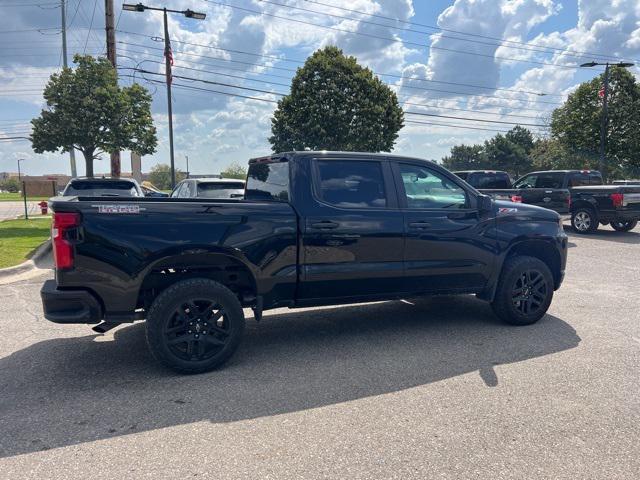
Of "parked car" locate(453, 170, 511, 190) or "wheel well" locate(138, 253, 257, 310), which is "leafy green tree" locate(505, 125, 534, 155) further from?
"wheel well" locate(138, 253, 257, 310)

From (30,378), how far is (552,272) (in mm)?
5646

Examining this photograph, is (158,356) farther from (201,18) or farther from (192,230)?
(201,18)

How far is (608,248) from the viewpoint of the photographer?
12.0 meters

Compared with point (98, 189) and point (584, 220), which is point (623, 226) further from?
point (98, 189)

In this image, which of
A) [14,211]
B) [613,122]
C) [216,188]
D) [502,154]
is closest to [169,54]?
[14,211]

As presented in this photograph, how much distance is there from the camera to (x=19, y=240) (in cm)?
1177

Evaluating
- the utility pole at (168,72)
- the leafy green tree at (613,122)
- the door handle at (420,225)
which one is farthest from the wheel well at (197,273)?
the leafy green tree at (613,122)

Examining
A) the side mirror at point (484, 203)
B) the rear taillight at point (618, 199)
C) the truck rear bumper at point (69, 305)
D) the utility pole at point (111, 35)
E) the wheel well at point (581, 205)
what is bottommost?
the truck rear bumper at point (69, 305)

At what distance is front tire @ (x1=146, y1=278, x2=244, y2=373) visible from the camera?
404cm

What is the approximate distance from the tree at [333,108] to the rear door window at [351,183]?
23.3m

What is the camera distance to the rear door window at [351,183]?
4719mm

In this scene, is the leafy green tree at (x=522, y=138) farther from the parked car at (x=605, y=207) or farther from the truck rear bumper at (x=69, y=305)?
the truck rear bumper at (x=69, y=305)

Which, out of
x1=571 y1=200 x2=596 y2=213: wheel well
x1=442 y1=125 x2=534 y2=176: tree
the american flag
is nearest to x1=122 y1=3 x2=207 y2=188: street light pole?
the american flag

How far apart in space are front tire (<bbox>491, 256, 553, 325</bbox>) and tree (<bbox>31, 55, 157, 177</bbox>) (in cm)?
1414
